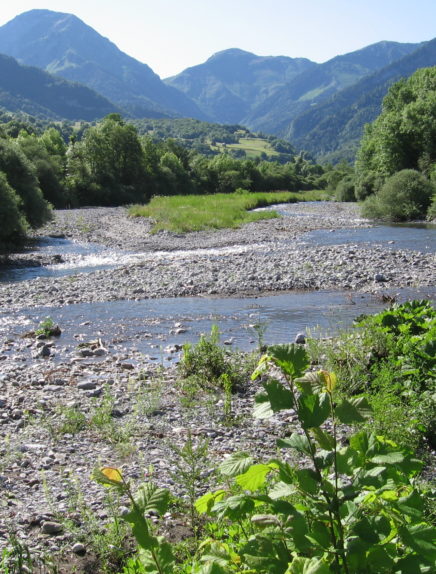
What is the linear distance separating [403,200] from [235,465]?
47.7 m

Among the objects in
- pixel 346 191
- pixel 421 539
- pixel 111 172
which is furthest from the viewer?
pixel 111 172

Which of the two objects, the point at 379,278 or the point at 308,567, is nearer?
the point at 308,567

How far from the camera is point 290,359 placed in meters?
2.31

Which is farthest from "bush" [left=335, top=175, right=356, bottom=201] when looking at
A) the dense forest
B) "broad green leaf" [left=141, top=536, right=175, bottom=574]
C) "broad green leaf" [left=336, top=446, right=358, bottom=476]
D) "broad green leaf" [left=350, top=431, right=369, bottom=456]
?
"broad green leaf" [left=141, top=536, right=175, bottom=574]

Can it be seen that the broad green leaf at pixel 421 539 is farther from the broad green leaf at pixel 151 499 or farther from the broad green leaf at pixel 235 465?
the broad green leaf at pixel 151 499

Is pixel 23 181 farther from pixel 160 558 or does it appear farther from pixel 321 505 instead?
pixel 321 505

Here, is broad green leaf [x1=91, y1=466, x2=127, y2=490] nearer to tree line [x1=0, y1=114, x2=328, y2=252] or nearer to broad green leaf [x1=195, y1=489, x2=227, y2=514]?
broad green leaf [x1=195, y1=489, x2=227, y2=514]

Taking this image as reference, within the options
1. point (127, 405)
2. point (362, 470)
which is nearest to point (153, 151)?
point (127, 405)

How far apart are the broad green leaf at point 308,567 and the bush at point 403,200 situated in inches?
1845

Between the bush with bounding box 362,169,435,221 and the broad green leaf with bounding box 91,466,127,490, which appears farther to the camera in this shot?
the bush with bounding box 362,169,435,221

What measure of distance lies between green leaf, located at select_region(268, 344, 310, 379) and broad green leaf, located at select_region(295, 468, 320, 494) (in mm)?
465

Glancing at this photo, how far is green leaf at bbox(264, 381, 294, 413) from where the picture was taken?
2297 mm

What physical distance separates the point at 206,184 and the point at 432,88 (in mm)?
47276

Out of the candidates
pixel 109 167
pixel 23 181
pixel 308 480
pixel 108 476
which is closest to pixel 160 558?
pixel 108 476
